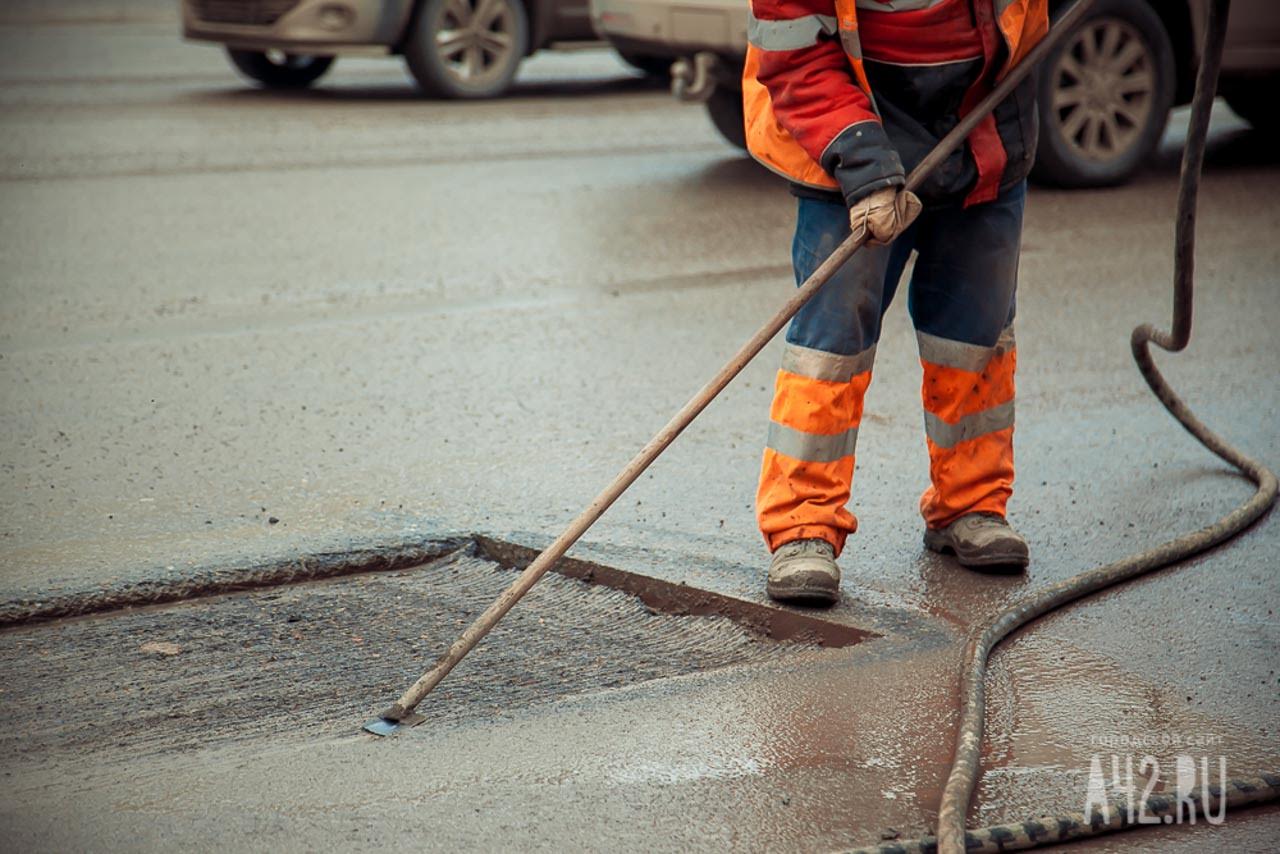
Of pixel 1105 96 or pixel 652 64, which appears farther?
pixel 652 64

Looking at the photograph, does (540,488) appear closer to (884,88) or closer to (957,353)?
(957,353)

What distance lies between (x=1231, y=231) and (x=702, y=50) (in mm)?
2614

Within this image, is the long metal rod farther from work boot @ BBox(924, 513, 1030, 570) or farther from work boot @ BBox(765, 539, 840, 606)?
work boot @ BBox(924, 513, 1030, 570)

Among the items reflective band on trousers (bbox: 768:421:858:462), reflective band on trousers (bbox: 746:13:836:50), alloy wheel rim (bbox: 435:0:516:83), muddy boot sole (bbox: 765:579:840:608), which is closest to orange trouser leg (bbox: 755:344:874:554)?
reflective band on trousers (bbox: 768:421:858:462)

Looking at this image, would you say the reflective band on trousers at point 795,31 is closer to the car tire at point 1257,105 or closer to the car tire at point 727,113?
the car tire at point 727,113

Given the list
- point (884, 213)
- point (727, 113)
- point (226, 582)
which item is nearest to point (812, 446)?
point (884, 213)

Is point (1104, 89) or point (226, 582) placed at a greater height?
point (1104, 89)

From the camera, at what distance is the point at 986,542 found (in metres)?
3.53

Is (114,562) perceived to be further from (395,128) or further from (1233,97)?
(1233,97)

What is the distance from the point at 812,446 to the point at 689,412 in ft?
1.49

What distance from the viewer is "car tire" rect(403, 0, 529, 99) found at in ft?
35.3

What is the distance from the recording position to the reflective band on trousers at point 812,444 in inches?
134

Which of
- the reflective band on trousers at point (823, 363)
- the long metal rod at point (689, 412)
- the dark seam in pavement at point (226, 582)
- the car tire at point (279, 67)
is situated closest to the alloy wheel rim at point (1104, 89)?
the long metal rod at point (689, 412)

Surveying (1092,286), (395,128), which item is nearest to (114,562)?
(1092,286)
